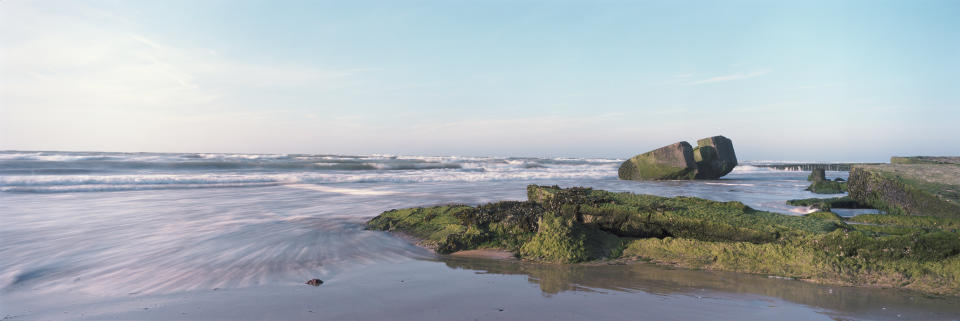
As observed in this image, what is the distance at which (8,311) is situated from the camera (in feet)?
8.25

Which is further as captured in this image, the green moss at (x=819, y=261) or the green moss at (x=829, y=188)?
the green moss at (x=829, y=188)

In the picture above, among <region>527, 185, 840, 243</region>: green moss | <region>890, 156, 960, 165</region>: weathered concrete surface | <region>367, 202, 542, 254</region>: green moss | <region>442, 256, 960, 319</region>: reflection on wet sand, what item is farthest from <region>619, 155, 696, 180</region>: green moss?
<region>442, 256, 960, 319</region>: reflection on wet sand

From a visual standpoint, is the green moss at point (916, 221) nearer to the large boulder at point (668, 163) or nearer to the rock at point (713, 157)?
the large boulder at point (668, 163)

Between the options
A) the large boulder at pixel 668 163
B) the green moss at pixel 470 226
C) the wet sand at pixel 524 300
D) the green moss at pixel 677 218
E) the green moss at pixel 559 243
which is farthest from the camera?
the large boulder at pixel 668 163

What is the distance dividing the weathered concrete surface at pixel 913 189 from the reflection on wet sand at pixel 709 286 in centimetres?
229

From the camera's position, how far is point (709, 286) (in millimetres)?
2773

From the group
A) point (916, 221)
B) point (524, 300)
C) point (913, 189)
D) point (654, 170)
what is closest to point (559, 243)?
point (524, 300)

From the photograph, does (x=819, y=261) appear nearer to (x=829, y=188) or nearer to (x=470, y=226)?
(x=470, y=226)

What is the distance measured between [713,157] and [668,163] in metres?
1.76

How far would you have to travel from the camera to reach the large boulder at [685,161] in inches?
576

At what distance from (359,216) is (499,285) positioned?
386 cm

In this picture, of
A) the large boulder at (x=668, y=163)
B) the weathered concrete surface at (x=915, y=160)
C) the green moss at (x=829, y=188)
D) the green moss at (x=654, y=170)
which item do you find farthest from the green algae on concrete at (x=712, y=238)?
the green moss at (x=654, y=170)

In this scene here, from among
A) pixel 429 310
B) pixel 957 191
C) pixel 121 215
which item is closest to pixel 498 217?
pixel 429 310

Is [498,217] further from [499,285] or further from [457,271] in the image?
[499,285]
